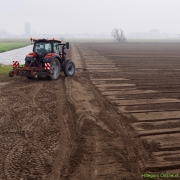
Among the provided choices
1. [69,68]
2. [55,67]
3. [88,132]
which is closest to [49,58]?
[55,67]

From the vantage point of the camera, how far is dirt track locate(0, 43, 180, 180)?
4523mm

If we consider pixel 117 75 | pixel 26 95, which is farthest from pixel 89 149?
pixel 117 75

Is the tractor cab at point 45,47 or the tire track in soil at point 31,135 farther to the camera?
the tractor cab at point 45,47

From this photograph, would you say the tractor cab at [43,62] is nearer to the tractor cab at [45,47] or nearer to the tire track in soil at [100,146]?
the tractor cab at [45,47]

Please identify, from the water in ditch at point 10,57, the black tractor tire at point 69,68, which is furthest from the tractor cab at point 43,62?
the water in ditch at point 10,57

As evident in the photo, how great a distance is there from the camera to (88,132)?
616 centimetres

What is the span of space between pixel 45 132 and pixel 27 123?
81 centimetres

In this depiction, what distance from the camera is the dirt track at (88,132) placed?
4523mm

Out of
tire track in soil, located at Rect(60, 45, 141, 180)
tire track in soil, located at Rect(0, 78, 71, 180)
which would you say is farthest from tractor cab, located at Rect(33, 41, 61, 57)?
tire track in soil, located at Rect(60, 45, 141, 180)

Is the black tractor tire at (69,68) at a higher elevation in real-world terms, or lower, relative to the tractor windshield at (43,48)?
lower

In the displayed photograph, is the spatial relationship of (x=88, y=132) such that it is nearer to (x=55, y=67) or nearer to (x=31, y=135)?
(x=31, y=135)

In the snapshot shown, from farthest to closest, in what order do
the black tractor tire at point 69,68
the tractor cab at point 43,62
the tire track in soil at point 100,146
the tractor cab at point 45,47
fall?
1. the black tractor tire at point 69,68
2. the tractor cab at point 45,47
3. the tractor cab at point 43,62
4. the tire track in soil at point 100,146

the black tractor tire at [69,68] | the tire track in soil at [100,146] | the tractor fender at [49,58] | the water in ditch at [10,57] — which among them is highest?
the tractor fender at [49,58]

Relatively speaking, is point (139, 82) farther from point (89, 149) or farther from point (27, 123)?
point (89, 149)
